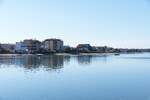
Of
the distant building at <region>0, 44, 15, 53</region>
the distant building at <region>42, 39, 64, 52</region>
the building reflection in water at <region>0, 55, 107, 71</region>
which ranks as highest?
the distant building at <region>42, 39, 64, 52</region>

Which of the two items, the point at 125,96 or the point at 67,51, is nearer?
the point at 125,96

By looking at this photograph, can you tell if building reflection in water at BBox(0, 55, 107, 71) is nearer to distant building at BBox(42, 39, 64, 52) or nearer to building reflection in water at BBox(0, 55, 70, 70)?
building reflection in water at BBox(0, 55, 70, 70)

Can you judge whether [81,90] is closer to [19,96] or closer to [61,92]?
[61,92]

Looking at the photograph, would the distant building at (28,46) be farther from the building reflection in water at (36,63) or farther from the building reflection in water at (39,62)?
the building reflection in water at (36,63)

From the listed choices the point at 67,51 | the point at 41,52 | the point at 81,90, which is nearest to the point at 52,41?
the point at 67,51

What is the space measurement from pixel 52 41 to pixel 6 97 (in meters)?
106

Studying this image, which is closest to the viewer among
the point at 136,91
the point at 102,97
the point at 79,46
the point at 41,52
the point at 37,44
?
the point at 102,97

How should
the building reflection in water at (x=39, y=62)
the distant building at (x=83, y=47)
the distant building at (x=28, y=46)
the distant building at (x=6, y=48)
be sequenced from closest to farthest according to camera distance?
the building reflection in water at (x=39, y=62) < the distant building at (x=6, y=48) < the distant building at (x=28, y=46) < the distant building at (x=83, y=47)

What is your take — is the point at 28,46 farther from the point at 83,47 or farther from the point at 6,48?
the point at 83,47

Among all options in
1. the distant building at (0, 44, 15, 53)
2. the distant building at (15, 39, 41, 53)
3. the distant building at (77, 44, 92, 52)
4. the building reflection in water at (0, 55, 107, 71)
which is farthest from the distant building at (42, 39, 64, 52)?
the building reflection in water at (0, 55, 107, 71)

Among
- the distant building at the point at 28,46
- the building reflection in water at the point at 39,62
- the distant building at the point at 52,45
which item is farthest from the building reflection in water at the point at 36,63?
the distant building at the point at 52,45

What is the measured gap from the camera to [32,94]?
→ 51.9ft

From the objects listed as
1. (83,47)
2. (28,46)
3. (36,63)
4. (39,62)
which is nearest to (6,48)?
(28,46)

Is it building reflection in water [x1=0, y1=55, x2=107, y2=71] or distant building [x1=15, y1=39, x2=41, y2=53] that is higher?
distant building [x1=15, y1=39, x2=41, y2=53]
